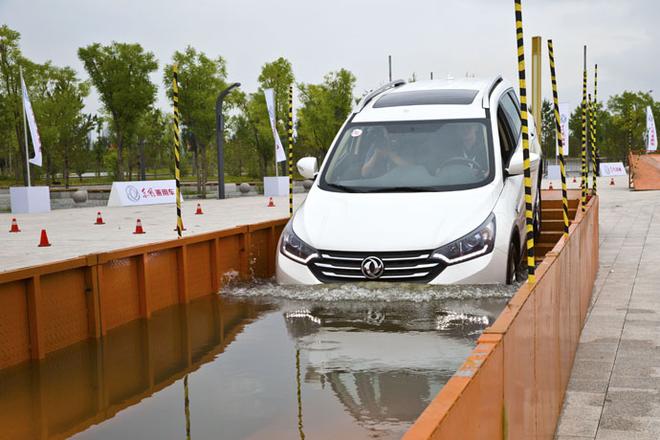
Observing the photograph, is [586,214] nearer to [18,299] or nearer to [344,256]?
[344,256]

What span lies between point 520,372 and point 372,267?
3916 millimetres

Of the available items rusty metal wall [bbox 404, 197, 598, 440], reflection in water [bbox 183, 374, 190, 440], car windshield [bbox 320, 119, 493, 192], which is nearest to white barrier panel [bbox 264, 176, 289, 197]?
car windshield [bbox 320, 119, 493, 192]

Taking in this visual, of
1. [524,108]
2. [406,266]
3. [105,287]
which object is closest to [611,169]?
[406,266]

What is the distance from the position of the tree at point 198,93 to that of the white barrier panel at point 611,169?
2899 centimetres

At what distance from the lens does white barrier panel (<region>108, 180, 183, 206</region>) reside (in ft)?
113

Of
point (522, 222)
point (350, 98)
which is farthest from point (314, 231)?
point (350, 98)

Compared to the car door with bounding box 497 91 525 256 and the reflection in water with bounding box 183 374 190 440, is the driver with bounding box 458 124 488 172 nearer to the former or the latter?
the car door with bounding box 497 91 525 256

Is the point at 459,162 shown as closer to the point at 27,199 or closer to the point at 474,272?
the point at 474,272

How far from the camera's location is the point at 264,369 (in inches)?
235

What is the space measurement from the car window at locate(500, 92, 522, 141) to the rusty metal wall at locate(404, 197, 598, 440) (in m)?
3.87

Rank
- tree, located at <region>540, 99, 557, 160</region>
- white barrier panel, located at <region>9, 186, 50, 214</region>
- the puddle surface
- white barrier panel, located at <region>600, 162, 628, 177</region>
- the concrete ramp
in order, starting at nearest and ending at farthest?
the puddle surface < white barrier panel, located at <region>9, 186, 50, 214</region> < the concrete ramp < white barrier panel, located at <region>600, 162, 628, 177</region> < tree, located at <region>540, 99, 557, 160</region>

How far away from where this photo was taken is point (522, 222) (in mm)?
9203

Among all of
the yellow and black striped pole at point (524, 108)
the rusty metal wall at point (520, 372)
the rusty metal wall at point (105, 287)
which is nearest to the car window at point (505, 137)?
the rusty metal wall at point (520, 372)

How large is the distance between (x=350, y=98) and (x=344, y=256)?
2596 inches
